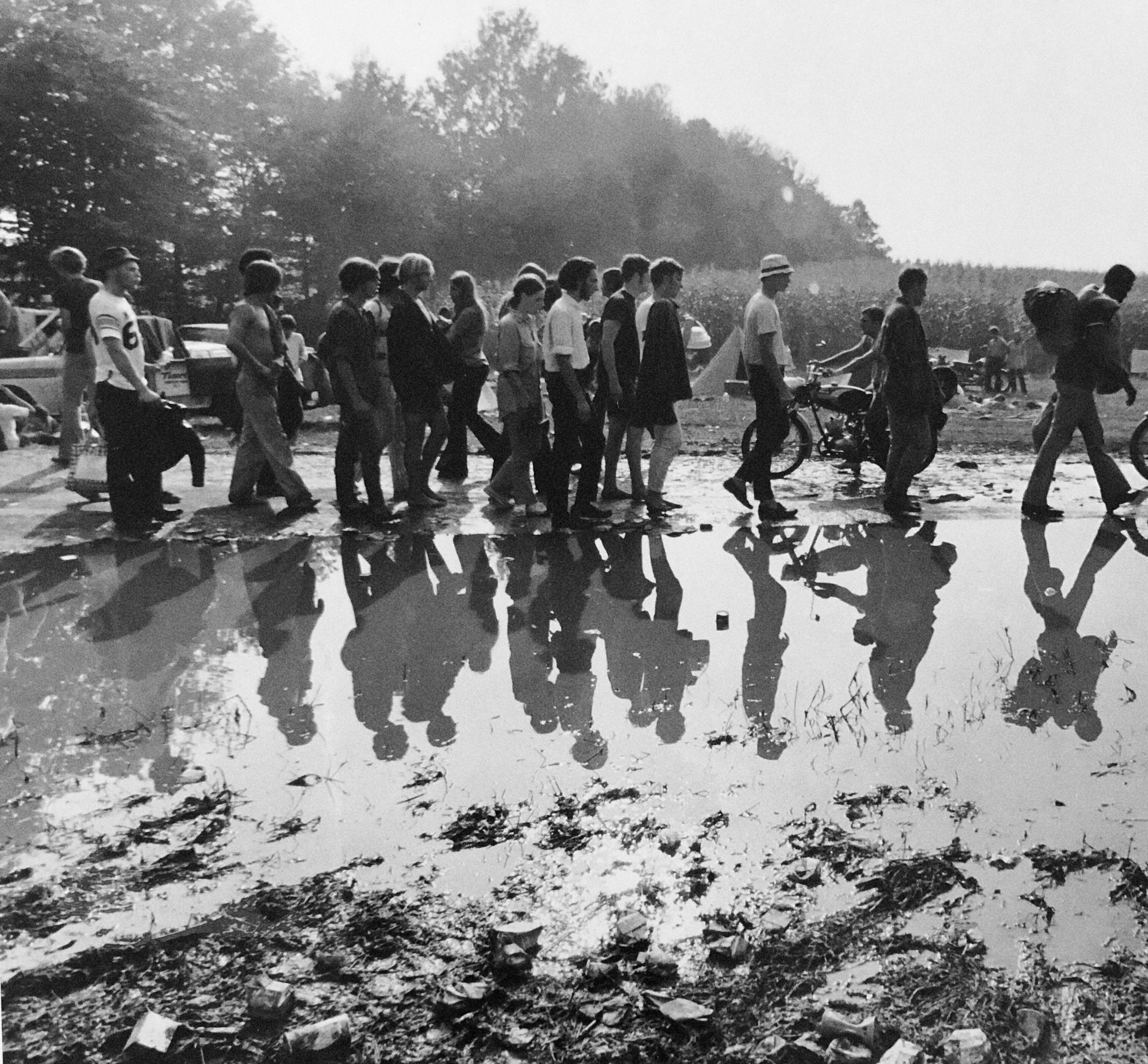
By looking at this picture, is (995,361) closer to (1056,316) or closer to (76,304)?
(1056,316)

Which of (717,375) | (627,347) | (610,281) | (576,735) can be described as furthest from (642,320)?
(717,375)

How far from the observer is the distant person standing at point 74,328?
1034cm

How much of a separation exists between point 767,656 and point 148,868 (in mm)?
3210

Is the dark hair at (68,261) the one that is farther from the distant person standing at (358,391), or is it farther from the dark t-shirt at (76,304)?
the distant person standing at (358,391)

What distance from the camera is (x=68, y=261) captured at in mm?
10305

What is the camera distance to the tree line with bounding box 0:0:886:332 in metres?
32.7

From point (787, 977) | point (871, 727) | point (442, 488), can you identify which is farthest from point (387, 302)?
point (787, 977)

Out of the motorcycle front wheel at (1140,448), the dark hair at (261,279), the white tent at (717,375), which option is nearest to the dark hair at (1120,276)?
the motorcycle front wheel at (1140,448)

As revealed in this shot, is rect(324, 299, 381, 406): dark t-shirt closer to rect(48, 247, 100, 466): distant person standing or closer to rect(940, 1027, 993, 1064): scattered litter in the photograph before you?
rect(48, 247, 100, 466): distant person standing

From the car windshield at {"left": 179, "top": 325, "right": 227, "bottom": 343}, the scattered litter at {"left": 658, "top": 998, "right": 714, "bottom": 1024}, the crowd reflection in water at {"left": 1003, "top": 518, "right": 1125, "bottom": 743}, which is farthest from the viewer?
the car windshield at {"left": 179, "top": 325, "right": 227, "bottom": 343}

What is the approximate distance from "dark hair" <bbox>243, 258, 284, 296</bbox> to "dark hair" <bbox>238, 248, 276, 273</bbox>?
9 cm

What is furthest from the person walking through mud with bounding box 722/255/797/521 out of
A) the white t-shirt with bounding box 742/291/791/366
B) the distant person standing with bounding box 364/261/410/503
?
the distant person standing with bounding box 364/261/410/503

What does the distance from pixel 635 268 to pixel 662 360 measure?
74 cm

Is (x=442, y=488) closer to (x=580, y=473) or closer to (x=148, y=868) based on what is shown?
(x=580, y=473)
